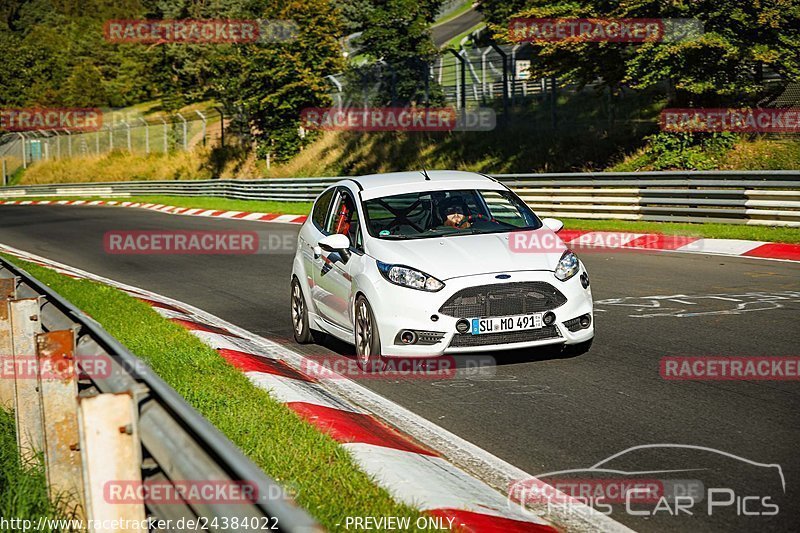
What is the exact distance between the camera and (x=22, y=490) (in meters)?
4.79

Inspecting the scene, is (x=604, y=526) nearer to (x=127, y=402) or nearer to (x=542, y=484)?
(x=542, y=484)

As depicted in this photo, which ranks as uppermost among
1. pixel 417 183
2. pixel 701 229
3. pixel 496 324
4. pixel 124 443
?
pixel 417 183

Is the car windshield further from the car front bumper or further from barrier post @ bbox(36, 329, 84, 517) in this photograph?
barrier post @ bbox(36, 329, 84, 517)

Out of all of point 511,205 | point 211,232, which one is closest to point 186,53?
point 211,232

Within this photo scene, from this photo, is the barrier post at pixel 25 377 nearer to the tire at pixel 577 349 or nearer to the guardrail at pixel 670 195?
the tire at pixel 577 349

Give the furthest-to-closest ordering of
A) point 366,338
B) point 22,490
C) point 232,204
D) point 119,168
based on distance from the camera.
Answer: point 119,168, point 232,204, point 366,338, point 22,490

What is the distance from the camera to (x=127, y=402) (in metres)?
3.46

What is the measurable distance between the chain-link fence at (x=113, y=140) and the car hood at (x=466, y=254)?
42.7 m

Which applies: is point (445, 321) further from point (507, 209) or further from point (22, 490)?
point (22, 490)

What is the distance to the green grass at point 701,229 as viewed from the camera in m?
16.9

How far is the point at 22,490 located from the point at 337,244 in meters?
4.63

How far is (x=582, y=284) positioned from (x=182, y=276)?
10021 mm

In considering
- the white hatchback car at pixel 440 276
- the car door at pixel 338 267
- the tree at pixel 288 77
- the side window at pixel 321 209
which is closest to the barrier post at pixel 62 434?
the white hatchback car at pixel 440 276

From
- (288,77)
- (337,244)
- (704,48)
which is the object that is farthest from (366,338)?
(288,77)
